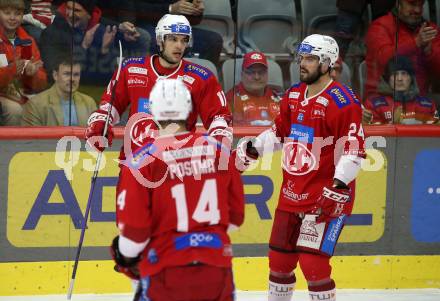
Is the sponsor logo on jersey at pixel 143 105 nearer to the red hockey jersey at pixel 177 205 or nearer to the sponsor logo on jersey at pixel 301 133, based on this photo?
the sponsor logo on jersey at pixel 301 133

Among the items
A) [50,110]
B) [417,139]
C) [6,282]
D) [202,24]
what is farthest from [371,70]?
[6,282]

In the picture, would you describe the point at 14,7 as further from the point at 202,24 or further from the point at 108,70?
the point at 202,24

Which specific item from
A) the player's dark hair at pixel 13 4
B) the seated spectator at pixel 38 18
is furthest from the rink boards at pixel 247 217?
the player's dark hair at pixel 13 4

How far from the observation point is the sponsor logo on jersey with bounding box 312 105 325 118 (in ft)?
18.9

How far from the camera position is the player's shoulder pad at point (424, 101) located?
743 cm

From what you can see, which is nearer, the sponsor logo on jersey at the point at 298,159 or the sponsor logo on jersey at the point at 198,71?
the sponsor logo on jersey at the point at 298,159

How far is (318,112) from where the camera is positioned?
A: 577 cm

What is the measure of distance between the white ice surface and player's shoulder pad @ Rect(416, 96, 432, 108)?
1.21 m

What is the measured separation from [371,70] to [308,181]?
1.75 metres

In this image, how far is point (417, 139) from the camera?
7.21 m

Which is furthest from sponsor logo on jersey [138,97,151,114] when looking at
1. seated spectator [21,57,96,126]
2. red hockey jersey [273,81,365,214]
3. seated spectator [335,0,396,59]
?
seated spectator [335,0,396,59]

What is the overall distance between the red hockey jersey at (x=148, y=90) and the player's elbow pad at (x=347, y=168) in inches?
27.4

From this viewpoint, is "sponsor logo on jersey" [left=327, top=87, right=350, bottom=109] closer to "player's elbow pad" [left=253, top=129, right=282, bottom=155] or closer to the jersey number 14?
"player's elbow pad" [left=253, top=129, right=282, bottom=155]

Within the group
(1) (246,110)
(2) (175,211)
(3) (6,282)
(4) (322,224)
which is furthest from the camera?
(1) (246,110)
